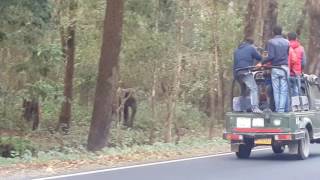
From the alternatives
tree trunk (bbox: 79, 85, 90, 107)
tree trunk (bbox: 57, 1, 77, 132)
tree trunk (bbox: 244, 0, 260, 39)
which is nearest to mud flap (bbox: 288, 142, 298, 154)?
tree trunk (bbox: 244, 0, 260, 39)

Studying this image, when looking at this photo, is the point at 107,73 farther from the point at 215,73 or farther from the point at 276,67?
the point at 215,73

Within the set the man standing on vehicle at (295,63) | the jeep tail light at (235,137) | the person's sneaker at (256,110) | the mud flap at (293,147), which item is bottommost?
the mud flap at (293,147)

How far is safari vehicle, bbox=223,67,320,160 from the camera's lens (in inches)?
691

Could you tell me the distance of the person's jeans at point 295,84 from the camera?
18311mm

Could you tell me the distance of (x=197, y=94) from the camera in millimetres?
36750

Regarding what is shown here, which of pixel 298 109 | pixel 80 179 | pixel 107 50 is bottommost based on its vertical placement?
pixel 80 179

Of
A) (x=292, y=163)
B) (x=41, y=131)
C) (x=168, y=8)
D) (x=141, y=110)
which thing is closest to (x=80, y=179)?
(x=292, y=163)

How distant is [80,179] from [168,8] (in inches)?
458

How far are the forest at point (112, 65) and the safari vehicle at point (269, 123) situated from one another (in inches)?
122

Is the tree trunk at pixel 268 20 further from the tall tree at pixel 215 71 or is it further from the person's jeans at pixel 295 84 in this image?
the person's jeans at pixel 295 84

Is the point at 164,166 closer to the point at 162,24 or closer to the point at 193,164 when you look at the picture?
the point at 193,164

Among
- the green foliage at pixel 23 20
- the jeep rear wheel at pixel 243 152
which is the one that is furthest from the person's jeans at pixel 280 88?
the green foliage at pixel 23 20

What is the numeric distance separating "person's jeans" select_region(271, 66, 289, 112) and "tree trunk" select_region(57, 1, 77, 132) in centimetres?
989

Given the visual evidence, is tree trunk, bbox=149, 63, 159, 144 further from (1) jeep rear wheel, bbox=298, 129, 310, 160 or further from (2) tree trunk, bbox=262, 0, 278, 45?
(1) jeep rear wheel, bbox=298, 129, 310, 160
